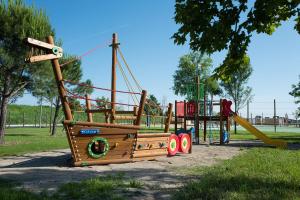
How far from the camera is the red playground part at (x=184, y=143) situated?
42.0 feet

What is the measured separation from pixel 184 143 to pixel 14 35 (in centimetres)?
1048

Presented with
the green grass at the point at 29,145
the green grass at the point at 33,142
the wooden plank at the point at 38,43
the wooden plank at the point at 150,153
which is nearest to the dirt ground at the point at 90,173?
the wooden plank at the point at 150,153

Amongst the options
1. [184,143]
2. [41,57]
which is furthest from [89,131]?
[184,143]

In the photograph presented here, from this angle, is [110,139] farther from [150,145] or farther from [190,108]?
[190,108]

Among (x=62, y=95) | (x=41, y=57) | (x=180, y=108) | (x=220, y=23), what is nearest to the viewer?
(x=220, y=23)

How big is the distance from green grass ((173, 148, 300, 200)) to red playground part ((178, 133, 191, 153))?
3.90m

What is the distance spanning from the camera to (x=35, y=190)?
5.90 meters

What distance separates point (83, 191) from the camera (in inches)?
229

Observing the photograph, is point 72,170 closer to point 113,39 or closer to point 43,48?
point 43,48

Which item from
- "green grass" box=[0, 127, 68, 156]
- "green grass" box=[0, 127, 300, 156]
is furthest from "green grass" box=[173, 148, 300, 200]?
"green grass" box=[0, 127, 300, 156]

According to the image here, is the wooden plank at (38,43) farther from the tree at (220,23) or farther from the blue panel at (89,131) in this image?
the tree at (220,23)

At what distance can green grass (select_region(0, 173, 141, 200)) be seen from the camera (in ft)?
17.4

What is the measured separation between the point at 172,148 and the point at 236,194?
678 cm

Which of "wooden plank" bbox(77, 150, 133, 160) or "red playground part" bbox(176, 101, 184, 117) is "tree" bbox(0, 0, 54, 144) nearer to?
"red playground part" bbox(176, 101, 184, 117)
